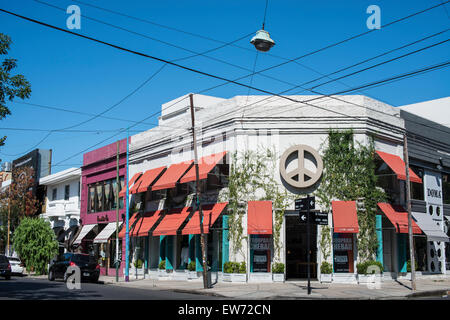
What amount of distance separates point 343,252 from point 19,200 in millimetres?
34006

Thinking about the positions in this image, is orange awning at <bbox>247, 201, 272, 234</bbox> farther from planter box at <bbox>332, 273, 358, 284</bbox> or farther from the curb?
the curb

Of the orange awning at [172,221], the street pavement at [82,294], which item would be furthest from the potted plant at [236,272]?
the orange awning at [172,221]

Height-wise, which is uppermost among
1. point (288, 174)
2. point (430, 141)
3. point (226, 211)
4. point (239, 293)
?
point (430, 141)

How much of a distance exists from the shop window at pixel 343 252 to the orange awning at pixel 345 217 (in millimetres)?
772

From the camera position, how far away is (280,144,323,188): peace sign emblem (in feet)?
84.6

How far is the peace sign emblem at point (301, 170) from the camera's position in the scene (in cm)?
2578

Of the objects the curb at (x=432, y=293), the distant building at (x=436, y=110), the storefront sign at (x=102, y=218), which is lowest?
the curb at (x=432, y=293)

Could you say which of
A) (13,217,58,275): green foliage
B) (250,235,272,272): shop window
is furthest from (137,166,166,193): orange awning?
(13,217,58,275): green foliage

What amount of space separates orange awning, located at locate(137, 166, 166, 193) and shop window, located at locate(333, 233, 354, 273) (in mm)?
11501

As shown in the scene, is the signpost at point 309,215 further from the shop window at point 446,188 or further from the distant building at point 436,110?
the distant building at point 436,110
